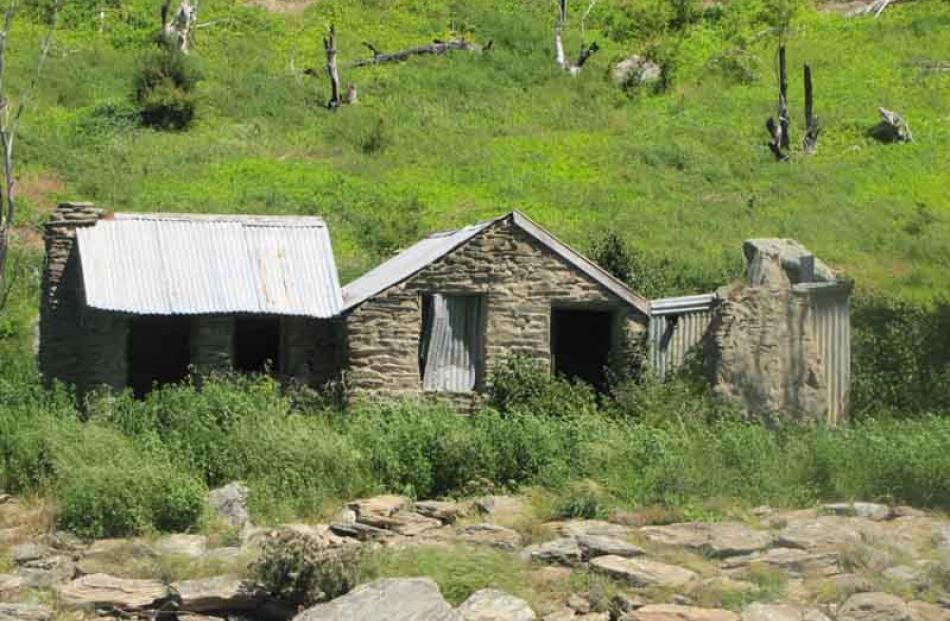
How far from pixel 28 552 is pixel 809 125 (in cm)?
2675

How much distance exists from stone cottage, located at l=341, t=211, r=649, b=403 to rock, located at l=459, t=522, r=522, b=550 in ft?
15.3

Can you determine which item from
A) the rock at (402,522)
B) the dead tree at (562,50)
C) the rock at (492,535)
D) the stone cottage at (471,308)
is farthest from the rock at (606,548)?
the dead tree at (562,50)

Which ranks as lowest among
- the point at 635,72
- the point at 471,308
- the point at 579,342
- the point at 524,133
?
the point at 579,342

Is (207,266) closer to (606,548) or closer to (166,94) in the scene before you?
(606,548)

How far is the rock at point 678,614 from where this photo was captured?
555 inches

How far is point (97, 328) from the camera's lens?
20844 mm

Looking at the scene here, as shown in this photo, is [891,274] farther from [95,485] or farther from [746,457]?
[95,485]

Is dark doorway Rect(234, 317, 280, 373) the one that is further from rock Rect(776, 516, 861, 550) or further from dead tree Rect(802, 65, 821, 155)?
dead tree Rect(802, 65, 821, 155)

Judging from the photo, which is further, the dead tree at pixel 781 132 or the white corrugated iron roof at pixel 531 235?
the dead tree at pixel 781 132

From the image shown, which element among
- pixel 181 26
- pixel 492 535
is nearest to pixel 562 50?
pixel 181 26

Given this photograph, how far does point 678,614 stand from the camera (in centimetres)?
1420

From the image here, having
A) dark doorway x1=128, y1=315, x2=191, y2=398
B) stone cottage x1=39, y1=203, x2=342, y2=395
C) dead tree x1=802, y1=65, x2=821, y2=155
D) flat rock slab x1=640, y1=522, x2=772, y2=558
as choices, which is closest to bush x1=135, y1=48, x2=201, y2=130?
dead tree x1=802, y1=65, x2=821, y2=155

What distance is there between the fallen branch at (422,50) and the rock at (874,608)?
1309 inches

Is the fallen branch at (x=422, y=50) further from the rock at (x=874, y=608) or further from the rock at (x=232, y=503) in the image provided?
the rock at (x=874, y=608)
